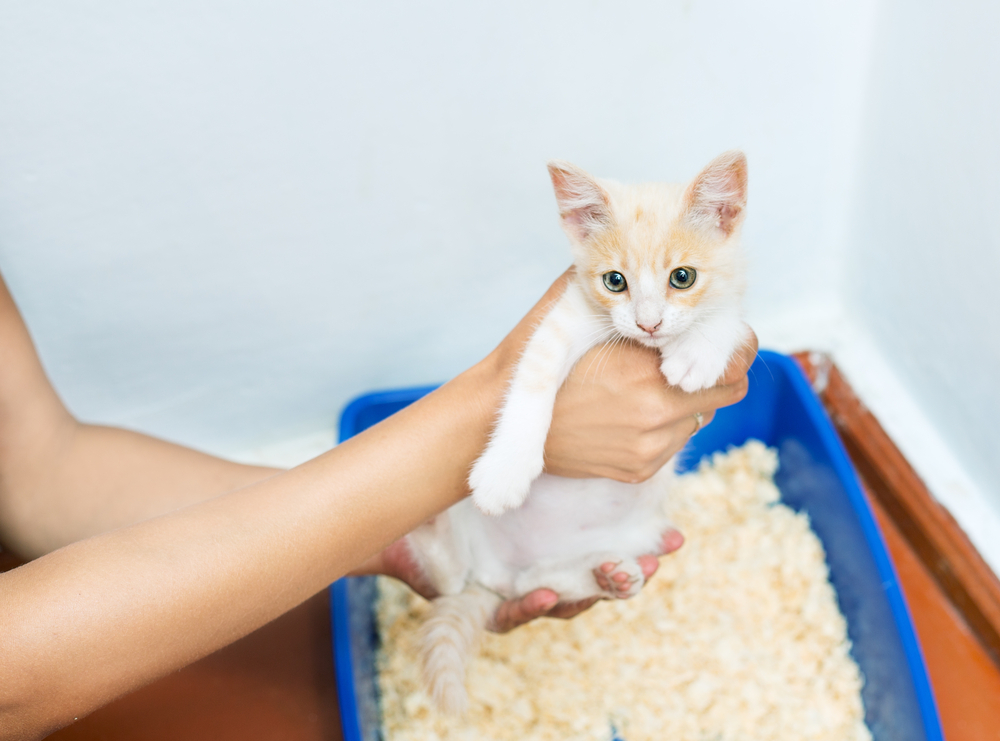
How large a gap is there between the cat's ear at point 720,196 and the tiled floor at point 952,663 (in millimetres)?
1126

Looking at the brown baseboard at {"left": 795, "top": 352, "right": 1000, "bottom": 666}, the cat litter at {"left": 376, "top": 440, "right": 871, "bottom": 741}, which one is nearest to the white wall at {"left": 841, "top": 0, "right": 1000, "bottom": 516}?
the brown baseboard at {"left": 795, "top": 352, "right": 1000, "bottom": 666}

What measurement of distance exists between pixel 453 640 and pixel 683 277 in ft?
2.39

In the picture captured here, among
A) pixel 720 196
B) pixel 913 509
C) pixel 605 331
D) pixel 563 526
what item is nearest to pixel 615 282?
pixel 605 331

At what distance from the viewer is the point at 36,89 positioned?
128 centimetres

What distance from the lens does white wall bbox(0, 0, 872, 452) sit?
1.33m

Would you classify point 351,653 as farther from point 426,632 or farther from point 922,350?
point 922,350

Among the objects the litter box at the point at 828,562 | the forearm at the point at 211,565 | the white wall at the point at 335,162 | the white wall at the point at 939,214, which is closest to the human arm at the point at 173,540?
the forearm at the point at 211,565

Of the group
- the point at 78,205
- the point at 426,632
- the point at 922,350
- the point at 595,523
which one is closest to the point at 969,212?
the point at 922,350

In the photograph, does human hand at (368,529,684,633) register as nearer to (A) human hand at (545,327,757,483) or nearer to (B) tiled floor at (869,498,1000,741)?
(A) human hand at (545,327,757,483)

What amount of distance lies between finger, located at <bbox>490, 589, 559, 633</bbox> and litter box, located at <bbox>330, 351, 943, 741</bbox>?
301 millimetres

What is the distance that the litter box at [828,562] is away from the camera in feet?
4.45

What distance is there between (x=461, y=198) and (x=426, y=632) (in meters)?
0.91

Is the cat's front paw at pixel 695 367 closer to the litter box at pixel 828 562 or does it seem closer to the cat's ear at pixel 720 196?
the cat's ear at pixel 720 196

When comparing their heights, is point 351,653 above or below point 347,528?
below
